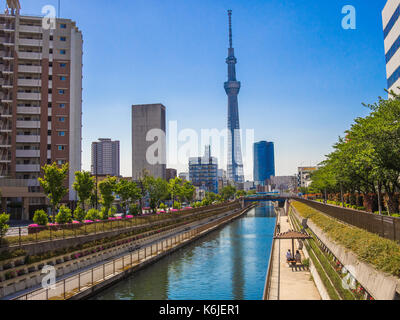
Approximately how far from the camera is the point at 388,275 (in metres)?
10.3

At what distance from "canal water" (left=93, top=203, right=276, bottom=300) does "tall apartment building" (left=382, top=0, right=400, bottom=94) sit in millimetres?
33530

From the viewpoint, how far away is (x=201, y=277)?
3169 cm

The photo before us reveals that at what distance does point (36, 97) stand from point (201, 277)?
53.8 meters

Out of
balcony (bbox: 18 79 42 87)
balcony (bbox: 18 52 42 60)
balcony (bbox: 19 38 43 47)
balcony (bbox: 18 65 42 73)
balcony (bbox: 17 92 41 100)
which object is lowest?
balcony (bbox: 17 92 41 100)

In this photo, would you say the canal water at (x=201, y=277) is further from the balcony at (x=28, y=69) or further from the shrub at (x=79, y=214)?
the balcony at (x=28, y=69)

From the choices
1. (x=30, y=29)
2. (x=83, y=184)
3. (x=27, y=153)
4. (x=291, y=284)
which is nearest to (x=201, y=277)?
(x=291, y=284)

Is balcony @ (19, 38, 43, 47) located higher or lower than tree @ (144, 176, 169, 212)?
higher

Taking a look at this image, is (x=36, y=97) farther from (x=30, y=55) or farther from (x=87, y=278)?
(x=87, y=278)

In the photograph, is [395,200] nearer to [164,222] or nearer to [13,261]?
[164,222]

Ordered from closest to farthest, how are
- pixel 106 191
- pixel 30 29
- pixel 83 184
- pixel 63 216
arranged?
pixel 63 216 → pixel 83 184 → pixel 106 191 → pixel 30 29

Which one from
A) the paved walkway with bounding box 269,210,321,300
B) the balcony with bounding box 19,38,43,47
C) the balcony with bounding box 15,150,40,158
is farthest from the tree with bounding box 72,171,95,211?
the balcony with bounding box 19,38,43,47

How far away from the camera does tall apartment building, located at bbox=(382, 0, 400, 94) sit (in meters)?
49.8

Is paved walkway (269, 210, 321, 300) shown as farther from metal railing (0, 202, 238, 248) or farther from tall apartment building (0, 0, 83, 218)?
tall apartment building (0, 0, 83, 218)
